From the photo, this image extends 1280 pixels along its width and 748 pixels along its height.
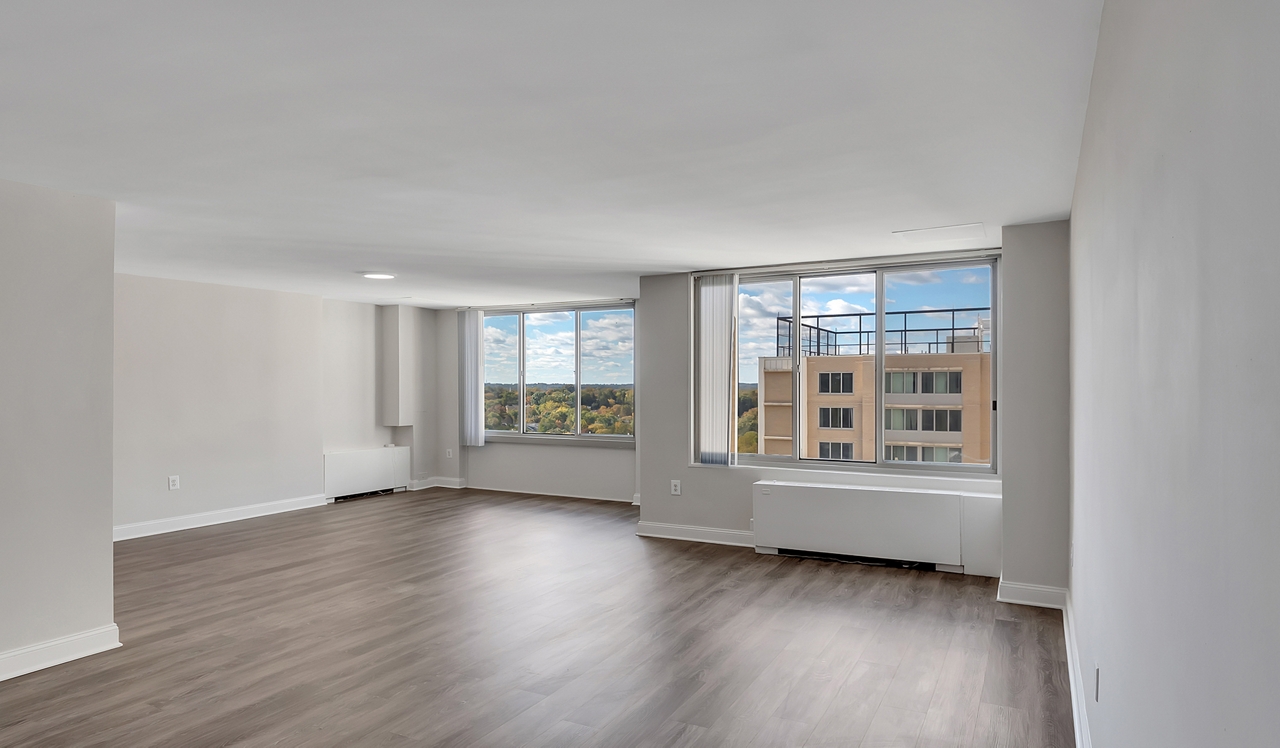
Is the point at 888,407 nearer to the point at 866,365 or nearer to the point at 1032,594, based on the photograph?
the point at 866,365

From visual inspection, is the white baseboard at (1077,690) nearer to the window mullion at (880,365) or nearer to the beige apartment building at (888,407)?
the beige apartment building at (888,407)

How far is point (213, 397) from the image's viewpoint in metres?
7.29

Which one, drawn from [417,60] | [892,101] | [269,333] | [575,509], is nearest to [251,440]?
[269,333]

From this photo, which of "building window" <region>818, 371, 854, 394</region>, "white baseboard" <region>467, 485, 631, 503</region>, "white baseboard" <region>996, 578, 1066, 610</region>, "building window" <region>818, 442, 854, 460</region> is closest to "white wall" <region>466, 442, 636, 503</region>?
"white baseboard" <region>467, 485, 631, 503</region>

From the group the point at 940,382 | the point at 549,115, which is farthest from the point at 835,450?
the point at 549,115

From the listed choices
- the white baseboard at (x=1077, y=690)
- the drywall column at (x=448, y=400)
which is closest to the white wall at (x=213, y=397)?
the drywall column at (x=448, y=400)

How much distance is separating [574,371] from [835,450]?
12.5 ft

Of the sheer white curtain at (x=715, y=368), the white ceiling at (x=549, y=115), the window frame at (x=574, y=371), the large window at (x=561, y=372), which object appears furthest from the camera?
the large window at (x=561, y=372)

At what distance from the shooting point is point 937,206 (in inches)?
162

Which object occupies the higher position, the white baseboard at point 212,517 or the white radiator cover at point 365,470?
the white radiator cover at point 365,470

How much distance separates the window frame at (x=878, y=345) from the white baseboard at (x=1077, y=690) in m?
1.74

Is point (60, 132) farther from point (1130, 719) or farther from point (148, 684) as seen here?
point (1130, 719)

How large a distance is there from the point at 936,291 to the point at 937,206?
1.78 metres

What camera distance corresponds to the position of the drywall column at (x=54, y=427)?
11.6ft
